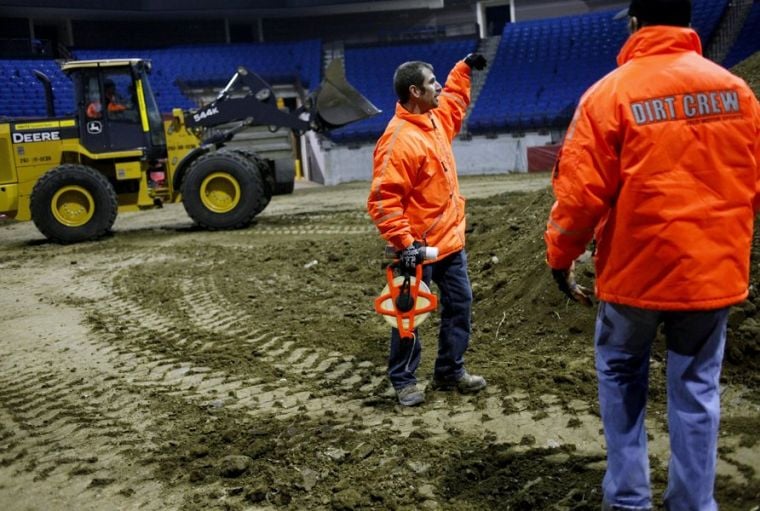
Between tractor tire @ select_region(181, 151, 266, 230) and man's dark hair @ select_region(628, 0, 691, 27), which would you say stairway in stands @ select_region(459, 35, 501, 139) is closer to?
tractor tire @ select_region(181, 151, 266, 230)

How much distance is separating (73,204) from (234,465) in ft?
30.5

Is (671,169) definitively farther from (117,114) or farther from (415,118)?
(117,114)

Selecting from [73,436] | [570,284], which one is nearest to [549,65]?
[73,436]

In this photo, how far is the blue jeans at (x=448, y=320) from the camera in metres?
4.21

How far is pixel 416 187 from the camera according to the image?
4016 mm

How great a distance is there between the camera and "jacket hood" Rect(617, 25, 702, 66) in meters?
2.43

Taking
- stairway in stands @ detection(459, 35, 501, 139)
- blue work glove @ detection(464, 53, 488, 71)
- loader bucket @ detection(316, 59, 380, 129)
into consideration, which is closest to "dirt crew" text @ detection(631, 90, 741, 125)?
blue work glove @ detection(464, 53, 488, 71)

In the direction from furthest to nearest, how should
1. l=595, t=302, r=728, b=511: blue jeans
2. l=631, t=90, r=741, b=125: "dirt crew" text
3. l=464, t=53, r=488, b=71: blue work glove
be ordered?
l=464, t=53, r=488, b=71: blue work glove → l=595, t=302, r=728, b=511: blue jeans → l=631, t=90, r=741, b=125: "dirt crew" text

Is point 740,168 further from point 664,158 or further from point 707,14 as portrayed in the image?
point 707,14

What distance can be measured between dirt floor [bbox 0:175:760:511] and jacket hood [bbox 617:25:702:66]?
1.66 metres

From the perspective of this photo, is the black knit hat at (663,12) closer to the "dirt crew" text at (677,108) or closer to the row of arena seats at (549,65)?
the "dirt crew" text at (677,108)

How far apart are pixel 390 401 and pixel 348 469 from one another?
916 mm

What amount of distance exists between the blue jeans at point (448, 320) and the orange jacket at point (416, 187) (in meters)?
0.12

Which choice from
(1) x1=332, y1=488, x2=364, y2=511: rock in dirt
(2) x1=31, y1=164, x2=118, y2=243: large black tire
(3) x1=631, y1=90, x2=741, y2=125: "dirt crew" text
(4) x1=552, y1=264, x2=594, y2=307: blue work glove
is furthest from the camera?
(2) x1=31, y1=164, x2=118, y2=243: large black tire
